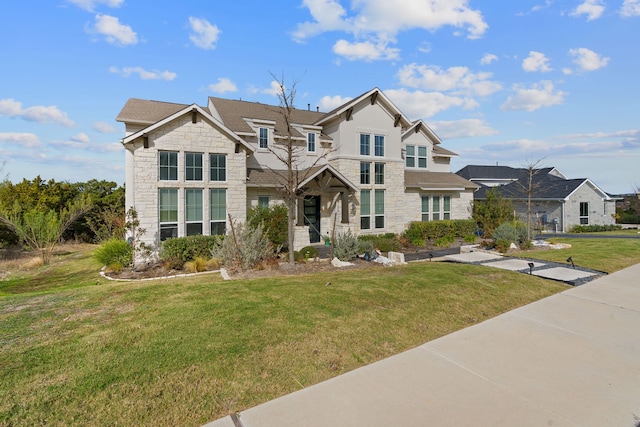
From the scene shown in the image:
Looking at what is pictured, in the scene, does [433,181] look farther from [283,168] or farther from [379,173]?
[283,168]

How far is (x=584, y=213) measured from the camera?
3100 cm

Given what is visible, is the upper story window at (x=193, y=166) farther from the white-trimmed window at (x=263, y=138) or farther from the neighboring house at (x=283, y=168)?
the white-trimmed window at (x=263, y=138)

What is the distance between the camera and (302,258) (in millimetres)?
13586

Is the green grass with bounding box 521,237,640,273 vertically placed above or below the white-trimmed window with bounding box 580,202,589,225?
below

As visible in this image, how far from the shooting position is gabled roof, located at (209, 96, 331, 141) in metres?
17.7

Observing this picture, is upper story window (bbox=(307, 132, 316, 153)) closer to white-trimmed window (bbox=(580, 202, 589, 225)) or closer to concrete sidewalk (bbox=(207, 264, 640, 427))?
concrete sidewalk (bbox=(207, 264, 640, 427))

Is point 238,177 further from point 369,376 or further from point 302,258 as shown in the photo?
point 369,376

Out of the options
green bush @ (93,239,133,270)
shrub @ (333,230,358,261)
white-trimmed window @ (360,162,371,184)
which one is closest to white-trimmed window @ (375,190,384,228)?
white-trimmed window @ (360,162,371,184)

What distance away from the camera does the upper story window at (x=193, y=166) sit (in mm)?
14727

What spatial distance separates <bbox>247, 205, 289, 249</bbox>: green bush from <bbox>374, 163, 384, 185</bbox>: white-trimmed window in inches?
259

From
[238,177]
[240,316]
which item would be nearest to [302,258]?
[238,177]

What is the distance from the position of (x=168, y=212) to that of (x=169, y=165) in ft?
6.68

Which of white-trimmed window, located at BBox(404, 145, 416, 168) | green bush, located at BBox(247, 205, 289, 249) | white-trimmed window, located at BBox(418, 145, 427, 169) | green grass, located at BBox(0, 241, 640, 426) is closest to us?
green grass, located at BBox(0, 241, 640, 426)

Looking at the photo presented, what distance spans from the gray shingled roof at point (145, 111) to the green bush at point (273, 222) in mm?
6661
